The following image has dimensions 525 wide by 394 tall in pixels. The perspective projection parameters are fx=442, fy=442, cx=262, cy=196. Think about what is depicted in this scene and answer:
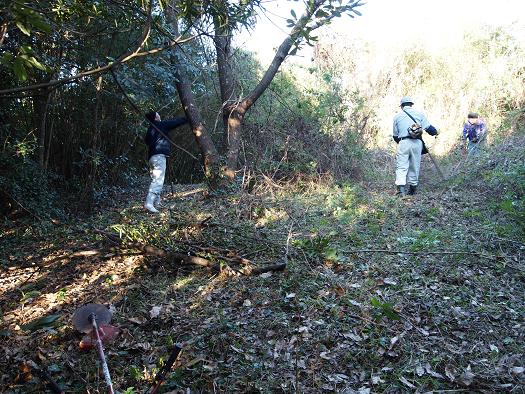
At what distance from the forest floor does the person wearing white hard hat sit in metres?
1.81

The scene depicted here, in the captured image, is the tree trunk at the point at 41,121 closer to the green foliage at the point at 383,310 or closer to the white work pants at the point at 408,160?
the green foliage at the point at 383,310

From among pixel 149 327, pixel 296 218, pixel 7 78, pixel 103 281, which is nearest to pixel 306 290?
pixel 149 327

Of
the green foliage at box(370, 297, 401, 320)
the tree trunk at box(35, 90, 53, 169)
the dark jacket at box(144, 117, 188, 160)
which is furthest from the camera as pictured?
the dark jacket at box(144, 117, 188, 160)

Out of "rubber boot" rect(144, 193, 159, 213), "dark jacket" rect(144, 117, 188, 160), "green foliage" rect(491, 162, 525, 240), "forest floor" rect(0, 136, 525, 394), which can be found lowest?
"forest floor" rect(0, 136, 525, 394)

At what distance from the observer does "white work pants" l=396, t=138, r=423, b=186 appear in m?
7.71

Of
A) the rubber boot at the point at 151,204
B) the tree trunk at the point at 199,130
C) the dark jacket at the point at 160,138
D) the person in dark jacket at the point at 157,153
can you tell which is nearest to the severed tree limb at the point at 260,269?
the rubber boot at the point at 151,204

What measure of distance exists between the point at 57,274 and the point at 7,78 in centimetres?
303

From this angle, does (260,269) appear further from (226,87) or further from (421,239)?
(226,87)

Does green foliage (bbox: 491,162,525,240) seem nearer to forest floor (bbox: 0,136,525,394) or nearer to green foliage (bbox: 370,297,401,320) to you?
forest floor (bbox: 0,136,525,394)

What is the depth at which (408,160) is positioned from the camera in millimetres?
7762

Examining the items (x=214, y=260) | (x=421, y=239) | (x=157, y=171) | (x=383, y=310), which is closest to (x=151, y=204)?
(x=157, y=171)

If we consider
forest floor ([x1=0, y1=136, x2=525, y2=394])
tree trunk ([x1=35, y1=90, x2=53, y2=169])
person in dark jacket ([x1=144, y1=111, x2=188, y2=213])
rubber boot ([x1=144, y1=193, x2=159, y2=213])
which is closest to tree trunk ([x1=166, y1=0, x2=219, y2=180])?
person in dark jacket ([x1=144, y1=111, x2=188, y2=213])

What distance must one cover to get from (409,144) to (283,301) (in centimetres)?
516

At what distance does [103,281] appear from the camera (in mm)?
4008
